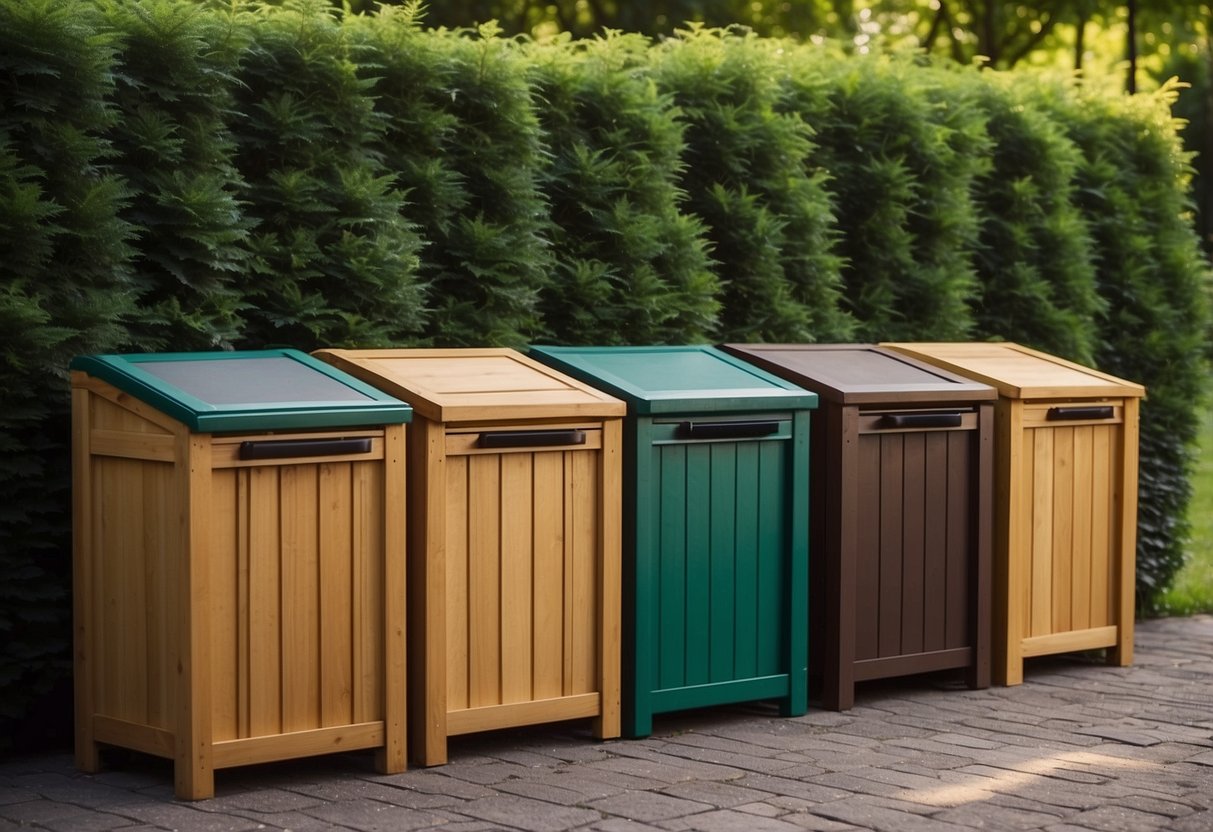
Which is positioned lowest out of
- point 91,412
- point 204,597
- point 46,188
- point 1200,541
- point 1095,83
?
point 1200,541

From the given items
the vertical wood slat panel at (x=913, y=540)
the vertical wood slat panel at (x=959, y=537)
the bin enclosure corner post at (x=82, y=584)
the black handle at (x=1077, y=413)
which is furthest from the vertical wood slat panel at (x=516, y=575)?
the black handle at (x=1077, y=413)

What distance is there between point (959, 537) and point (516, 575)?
81.0 inches

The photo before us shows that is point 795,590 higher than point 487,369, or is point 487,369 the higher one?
point 487,369

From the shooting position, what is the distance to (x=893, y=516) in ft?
21.1

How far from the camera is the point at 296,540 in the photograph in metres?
5.00

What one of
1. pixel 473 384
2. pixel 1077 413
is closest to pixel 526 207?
pixel 473 384

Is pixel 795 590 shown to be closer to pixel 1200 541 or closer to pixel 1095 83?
pixel 1095 83

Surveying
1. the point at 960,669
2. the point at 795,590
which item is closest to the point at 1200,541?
the point at 960,669

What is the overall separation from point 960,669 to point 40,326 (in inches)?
156

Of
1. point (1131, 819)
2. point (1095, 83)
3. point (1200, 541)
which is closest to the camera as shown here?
point (1131, 819)

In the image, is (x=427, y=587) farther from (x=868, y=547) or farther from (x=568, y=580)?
(x=868, y=547)

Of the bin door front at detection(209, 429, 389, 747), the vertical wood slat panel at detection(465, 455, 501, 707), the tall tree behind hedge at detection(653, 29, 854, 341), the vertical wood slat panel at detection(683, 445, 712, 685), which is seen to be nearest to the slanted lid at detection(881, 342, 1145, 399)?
the tall tree behind hedge at detection(653, 29, 854, 341)

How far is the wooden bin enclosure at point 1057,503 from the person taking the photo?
22.4 feet

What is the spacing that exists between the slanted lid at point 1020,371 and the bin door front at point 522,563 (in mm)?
1973
